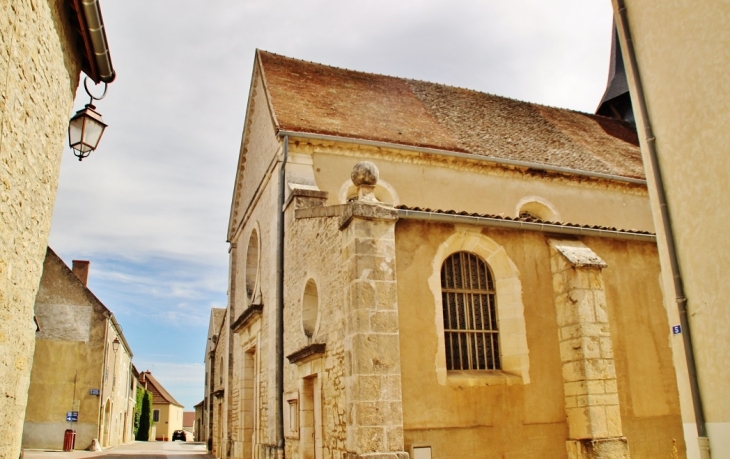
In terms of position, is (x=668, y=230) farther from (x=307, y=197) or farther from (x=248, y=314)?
(x=248, y=314)

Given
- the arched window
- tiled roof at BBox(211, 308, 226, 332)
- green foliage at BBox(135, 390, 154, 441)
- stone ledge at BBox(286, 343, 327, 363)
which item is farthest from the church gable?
green foliage at BBox(135, 390, 154, 441)

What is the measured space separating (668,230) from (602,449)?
321 cm

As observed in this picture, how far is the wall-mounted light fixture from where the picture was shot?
6.06 meters

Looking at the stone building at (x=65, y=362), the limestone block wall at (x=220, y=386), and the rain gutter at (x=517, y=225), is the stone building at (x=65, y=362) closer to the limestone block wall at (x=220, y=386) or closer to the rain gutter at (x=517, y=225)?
the limestone block wall at (x=220, y=386)

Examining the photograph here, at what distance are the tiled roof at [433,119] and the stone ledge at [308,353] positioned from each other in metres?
4.57

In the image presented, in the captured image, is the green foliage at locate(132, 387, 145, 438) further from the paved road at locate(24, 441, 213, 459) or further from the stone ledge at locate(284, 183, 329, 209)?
the stone ledge at locate(284, 183, 329, 209)

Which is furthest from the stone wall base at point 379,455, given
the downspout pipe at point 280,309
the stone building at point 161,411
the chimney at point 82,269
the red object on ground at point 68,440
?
the stone building at point 161,411

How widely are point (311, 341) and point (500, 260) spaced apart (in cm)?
309

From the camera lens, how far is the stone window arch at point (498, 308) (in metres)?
8.23

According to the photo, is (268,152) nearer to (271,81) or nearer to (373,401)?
(271,81)

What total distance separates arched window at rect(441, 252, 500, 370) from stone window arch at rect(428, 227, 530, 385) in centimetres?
9

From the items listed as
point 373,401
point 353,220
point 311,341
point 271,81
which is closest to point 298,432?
point 311,341

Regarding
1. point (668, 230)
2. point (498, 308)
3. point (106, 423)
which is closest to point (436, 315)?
point (498, 308)

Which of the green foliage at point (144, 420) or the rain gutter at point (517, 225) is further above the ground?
the rain gutter at point (517, 225)
